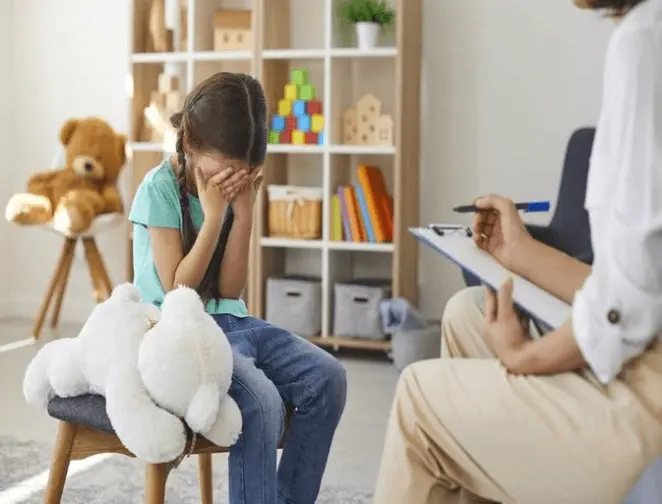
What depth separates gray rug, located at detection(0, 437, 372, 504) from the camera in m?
1.97

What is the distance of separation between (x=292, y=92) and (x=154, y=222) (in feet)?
6.99

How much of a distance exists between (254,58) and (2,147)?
4.77ft

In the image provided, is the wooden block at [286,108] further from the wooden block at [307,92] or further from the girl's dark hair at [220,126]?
the girl's dark hair at [220,126]

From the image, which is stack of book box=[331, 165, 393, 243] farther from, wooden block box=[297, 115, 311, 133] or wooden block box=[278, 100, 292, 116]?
wooden block box=[278, 100, 292, 116]

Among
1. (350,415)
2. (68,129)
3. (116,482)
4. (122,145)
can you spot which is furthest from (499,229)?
(68,129)

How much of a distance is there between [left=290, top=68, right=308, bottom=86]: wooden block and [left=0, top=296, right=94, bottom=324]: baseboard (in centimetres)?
144

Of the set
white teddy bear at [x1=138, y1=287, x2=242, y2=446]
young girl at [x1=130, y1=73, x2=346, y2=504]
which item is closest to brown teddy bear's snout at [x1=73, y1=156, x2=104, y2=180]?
young girl at [x1=130, y1=73, x2=346, y2=504]

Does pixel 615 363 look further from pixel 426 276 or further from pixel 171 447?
pixel 426 276

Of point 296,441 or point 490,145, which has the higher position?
point 490,145

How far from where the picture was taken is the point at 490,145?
3.66 metres

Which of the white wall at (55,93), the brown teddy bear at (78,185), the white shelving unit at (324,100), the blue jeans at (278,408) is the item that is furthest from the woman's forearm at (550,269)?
the white wall at (55,93)

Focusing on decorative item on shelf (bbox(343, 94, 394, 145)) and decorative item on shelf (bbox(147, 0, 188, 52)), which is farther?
decorative item on shelf (bbox(147, 0, 188, 52))

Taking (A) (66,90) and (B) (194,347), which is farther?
(A) (66,90)

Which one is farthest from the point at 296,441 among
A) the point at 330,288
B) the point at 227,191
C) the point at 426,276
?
the point at 426,276
